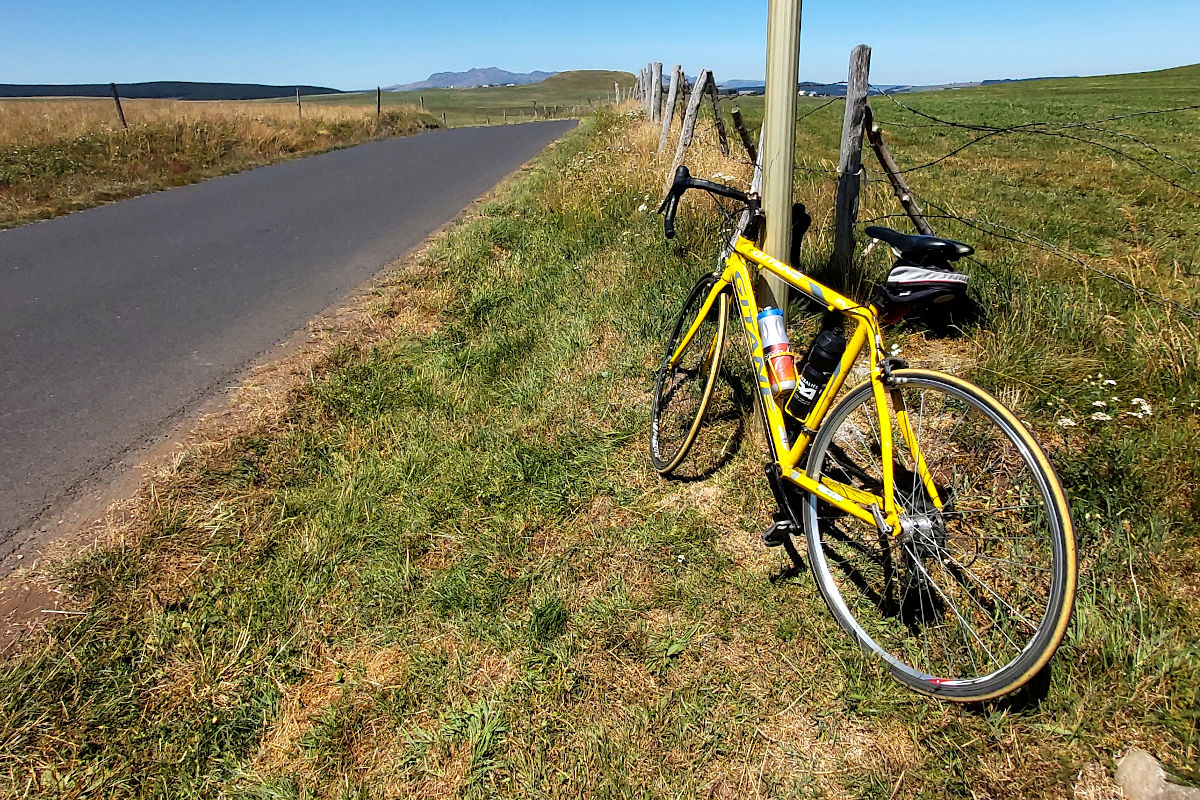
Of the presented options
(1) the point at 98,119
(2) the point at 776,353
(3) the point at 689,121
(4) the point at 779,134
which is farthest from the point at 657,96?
(1) the point at 98,119

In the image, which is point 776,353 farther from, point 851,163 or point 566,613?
point 851,163

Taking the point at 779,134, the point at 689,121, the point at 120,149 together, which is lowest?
the point at 779,134

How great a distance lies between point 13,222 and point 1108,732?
1245 centimetres

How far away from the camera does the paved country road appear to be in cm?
380

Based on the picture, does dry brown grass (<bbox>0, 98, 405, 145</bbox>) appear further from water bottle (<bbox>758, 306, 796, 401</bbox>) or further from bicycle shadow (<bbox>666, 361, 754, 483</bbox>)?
water bottle (<bbox>758, 306, 796, 401</bbox>)

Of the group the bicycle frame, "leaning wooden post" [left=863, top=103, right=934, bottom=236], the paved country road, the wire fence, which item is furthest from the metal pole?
the paved country road

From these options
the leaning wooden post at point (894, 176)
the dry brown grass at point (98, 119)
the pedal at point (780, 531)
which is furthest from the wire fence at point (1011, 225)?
the dry brown grass at point (98, 119)

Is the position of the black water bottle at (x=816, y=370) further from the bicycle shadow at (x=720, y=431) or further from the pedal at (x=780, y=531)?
the bicycle shadow at (x=720, y=431)

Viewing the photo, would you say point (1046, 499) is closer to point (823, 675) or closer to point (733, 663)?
point (823, 675)

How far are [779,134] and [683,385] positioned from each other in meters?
1.34

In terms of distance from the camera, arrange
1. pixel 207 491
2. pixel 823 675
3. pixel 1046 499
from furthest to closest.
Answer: pixel 207 491, pixel 823 675, pixel 1046 499

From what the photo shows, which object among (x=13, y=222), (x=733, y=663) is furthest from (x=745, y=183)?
(x=13, y=222)

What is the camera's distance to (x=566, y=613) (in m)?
2.64

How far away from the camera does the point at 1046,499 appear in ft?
5.93
